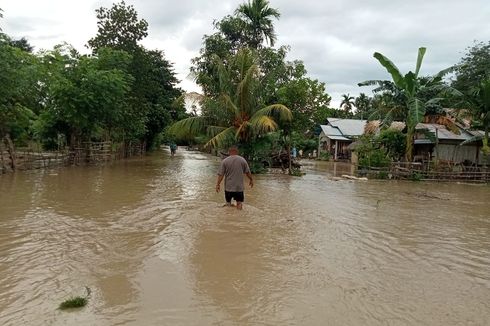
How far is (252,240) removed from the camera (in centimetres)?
724

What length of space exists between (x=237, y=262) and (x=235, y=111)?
14.9 metres

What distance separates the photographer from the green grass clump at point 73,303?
4137 mm

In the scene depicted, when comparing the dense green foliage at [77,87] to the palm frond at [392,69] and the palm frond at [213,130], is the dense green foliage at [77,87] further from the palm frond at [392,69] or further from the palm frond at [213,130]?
the palm frond at [392,69]

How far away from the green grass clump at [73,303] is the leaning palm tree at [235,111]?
15.6 m

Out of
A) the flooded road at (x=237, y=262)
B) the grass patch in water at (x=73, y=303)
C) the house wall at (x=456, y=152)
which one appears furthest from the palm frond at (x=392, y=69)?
the grass patch in water at (x=73, y=303)

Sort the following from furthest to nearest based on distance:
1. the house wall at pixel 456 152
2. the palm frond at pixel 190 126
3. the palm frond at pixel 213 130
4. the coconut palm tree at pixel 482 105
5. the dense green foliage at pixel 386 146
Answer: the house wall at pixel 456 152 < the dense green foliage at pixel 386 146 < the palm frond at pixel 190 126 < the palm frond at pixel 213 130 < the coconut palm tree at pixel 482 105

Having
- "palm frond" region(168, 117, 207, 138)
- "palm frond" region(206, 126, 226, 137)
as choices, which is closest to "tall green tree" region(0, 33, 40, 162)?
"palm frond" region(168, 117, 207, 138)

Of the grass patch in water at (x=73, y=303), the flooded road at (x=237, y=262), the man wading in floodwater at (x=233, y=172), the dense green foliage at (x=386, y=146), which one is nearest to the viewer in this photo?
the grass patch in water at (x=73, y=303)

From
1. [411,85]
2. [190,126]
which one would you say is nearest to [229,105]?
[190,126]

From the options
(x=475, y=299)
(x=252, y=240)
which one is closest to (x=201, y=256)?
(x=252, y=240)

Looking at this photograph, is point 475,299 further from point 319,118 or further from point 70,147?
point 70,147

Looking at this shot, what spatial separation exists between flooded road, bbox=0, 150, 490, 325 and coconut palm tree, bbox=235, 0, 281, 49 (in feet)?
54.8

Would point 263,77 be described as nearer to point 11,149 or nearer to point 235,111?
point 235,111

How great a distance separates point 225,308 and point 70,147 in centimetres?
2059
